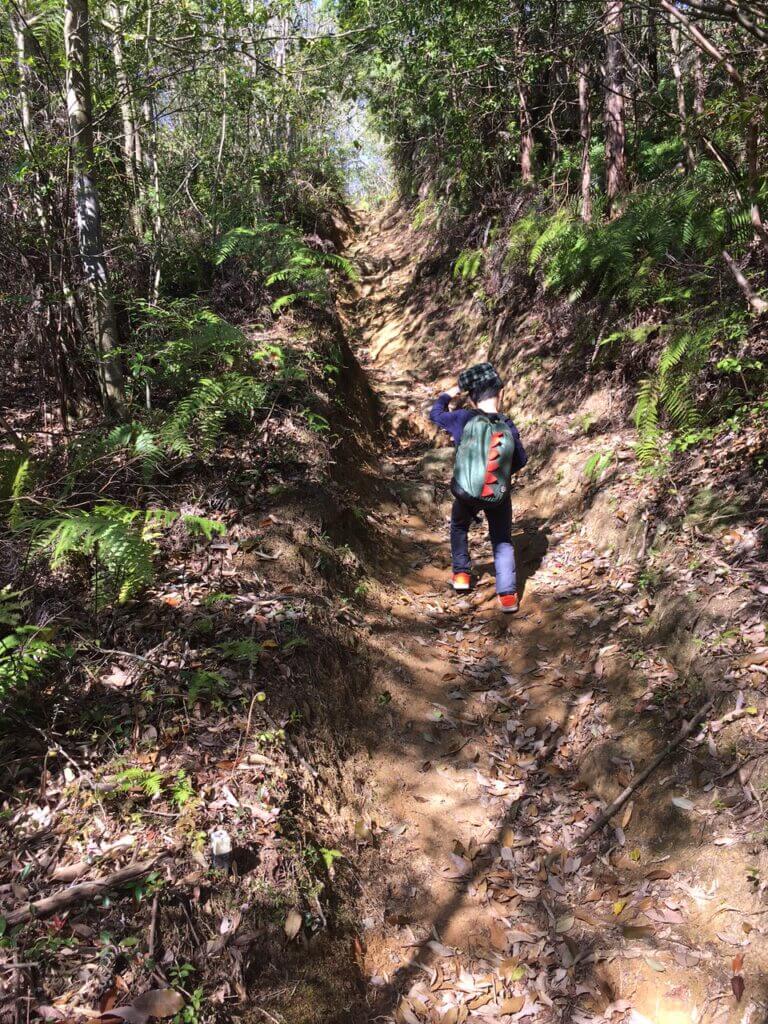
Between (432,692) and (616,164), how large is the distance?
750cm

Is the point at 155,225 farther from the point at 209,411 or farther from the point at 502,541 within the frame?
the point at 502,541

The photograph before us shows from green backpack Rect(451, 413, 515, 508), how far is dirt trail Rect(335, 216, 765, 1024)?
1090 mm

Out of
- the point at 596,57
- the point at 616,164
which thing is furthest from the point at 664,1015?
the point at 596,57

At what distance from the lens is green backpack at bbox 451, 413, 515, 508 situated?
16.5 ft

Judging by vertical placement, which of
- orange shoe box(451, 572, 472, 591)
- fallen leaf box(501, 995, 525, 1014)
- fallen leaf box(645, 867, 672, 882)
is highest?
orange shoe box(451, 572, 472, 591)

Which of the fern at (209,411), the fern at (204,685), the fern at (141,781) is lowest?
the fern at (141,781)

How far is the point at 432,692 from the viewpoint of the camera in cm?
451

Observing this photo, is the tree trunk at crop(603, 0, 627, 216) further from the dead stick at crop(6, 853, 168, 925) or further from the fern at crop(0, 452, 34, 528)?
the dead stick at crop(6, 853, 168, 925)

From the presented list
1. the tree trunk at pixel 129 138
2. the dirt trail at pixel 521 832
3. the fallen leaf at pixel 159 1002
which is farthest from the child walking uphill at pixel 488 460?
the tree trunk at pixel 129 138

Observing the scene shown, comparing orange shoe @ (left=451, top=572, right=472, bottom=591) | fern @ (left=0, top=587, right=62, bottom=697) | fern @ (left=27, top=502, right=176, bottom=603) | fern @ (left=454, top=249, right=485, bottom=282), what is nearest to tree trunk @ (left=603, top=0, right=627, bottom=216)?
fern @ (left=454, top=249, right=485, bottom=282)

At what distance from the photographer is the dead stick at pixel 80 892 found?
2217 mm

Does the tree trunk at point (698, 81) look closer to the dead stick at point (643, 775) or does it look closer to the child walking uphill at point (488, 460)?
the child walking uphill at point (488, 460)

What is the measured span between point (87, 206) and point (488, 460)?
387cm

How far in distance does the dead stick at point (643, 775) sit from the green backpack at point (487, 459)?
2267 millimetres
